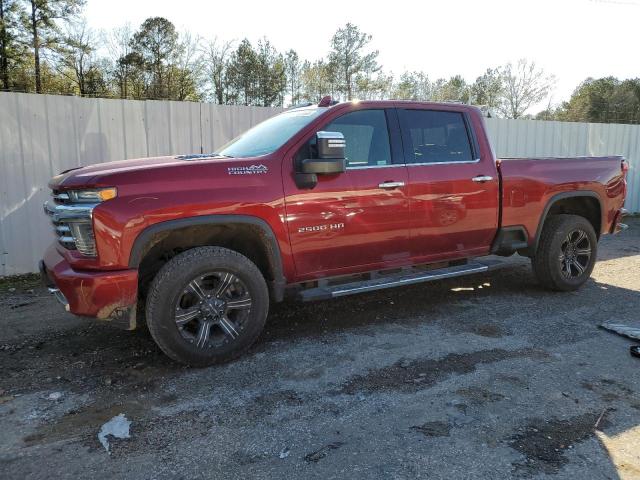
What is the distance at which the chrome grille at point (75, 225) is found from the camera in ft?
10.6

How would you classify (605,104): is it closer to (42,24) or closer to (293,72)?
(293,72)

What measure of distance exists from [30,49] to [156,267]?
39813 millimetres

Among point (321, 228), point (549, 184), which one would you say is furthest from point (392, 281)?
point (549, 184)

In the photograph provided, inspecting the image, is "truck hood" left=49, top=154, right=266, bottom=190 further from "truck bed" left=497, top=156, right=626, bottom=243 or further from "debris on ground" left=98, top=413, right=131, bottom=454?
"truck bed" left=497, top=156, right=626, bottom=243

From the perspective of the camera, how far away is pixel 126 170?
3.37 m

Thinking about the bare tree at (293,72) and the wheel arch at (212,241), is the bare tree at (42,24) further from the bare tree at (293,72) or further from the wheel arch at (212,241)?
the wheel arch at (212,241)

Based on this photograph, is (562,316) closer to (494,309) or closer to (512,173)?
(494,309)

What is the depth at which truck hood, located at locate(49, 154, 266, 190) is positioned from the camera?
3.25 metres

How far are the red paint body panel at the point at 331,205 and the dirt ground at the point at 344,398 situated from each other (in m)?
0.65

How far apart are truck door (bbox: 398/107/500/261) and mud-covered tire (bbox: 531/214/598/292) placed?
2.83 feet

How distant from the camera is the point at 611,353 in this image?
3.89 meters

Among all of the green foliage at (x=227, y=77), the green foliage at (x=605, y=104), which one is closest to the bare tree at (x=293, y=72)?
the green foliage at (x=227, y=77)

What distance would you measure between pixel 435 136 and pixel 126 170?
2984mm

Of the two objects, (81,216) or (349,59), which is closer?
(81,216)
